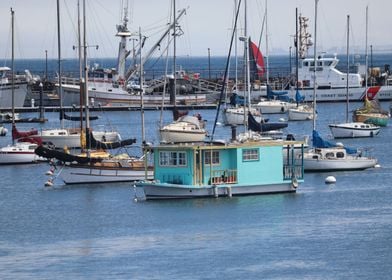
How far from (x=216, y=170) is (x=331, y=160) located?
12.2m

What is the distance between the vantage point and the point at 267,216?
173 ft

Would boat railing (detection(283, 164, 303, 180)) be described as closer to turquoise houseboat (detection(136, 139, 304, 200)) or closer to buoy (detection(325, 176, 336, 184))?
turquoise houseboat (detection(136, 139, 304, 200))

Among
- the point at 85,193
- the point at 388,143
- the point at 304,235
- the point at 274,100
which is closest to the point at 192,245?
the point at 304,235

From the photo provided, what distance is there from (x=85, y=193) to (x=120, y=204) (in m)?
4.55

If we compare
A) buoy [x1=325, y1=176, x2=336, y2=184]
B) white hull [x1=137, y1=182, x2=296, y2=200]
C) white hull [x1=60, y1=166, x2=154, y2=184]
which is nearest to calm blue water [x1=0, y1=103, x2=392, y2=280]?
buoy [x1=325, y1=176, x2=336, y2=184]

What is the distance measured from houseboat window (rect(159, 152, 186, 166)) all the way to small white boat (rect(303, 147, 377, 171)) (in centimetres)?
1205

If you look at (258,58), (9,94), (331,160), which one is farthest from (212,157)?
(258,58)

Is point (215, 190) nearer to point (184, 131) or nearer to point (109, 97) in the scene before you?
point (184, 131)

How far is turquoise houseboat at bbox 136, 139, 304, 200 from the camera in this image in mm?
55531

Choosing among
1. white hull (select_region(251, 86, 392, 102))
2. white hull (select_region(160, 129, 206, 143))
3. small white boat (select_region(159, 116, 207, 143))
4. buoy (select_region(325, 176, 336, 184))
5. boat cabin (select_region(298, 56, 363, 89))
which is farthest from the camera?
white hull (select_region(251, 86, 392, 102))

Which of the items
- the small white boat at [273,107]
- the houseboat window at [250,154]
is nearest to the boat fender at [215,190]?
the houseboat window at [250,154]

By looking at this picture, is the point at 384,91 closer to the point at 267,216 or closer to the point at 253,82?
the point at 253,82

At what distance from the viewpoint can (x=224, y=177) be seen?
56.2 meters

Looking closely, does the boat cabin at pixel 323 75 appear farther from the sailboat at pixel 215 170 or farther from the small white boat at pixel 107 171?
the sailboat at pixel 215 170
